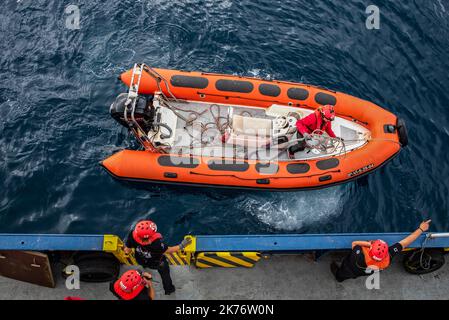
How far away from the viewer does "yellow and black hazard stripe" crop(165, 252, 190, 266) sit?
606cm

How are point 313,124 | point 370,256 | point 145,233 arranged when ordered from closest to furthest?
point 145,233
point 370,256
point 313,124

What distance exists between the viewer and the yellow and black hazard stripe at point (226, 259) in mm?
6043

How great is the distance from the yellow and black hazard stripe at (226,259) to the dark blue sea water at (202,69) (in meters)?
1.21

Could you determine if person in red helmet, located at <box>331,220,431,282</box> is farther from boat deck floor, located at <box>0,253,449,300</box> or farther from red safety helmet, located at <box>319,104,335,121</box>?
red safety helmet, located at <box>319,104,335,121</box>

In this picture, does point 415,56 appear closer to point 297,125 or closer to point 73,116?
point 297,125

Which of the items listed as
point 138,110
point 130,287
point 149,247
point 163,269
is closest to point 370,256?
point 163,269

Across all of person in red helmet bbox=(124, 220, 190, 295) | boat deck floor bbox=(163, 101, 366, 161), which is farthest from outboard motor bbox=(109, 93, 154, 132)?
person in red helmet bbox=(124, 220, 190, 295)

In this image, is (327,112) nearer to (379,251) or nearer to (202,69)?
(379,251)

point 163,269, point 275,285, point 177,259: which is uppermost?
point 177,259

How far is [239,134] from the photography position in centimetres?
787

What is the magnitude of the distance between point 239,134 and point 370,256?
3367 millimetres

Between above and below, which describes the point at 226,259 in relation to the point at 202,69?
below

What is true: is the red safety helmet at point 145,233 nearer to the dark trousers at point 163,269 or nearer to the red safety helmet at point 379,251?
the dark trousers at point 163,269

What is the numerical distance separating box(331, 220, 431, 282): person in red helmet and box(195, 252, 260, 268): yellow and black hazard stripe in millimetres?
1292
